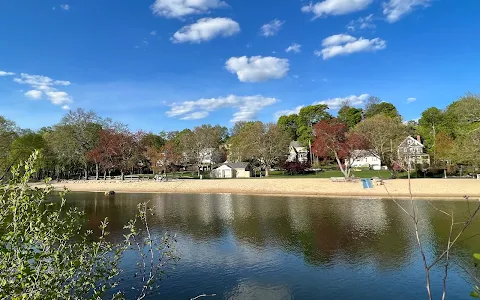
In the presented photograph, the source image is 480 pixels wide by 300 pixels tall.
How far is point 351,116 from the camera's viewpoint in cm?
10212

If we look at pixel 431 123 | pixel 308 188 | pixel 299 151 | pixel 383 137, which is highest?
pixel 431 123

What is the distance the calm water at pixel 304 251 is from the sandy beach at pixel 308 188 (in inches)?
256

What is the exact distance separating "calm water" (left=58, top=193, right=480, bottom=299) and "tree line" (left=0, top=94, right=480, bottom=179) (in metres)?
19.8

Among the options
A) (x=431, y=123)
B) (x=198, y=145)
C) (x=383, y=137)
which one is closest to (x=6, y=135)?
(x=198, y=145)

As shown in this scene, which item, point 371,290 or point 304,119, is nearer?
point 371,290

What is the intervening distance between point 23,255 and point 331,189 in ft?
148

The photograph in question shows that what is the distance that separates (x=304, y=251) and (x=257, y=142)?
54654 mm

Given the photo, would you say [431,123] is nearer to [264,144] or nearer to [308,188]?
[264,144]

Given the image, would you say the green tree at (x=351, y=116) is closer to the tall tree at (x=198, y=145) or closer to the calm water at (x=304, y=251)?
the tall tree at (x=198, y=145)

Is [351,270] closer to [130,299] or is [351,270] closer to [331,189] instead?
[130,299]

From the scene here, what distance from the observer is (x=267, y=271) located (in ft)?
53.5

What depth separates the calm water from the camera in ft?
46.5

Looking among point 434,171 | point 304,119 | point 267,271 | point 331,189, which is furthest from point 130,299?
point 304,119

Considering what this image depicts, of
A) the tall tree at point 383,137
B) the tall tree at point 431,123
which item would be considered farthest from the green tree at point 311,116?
the tall tree at point 383,137
